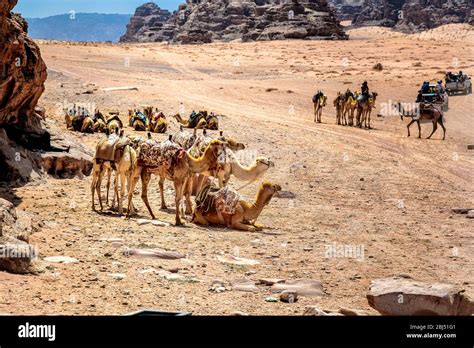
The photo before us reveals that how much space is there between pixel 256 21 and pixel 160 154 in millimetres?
106289

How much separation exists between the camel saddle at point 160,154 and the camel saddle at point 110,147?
38 cm

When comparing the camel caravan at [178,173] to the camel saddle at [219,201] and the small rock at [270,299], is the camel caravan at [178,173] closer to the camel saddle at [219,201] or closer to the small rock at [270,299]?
the camel saddle at [219,201]

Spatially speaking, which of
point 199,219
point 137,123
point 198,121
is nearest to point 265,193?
point 199,219

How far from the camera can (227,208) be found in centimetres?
1483

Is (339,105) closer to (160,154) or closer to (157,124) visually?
(157,124)

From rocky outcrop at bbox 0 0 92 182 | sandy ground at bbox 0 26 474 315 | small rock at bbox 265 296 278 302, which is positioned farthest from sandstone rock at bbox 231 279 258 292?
rocky outcrop at bbox 0 0 92 182

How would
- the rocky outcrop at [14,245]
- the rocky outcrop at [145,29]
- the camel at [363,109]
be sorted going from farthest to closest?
the rocky outcrop at [145,29]
the camel at [363,109]
the rocky outcrop at [14,245]

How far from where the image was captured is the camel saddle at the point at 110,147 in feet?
48.0

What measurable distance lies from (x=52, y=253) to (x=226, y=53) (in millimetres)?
75165

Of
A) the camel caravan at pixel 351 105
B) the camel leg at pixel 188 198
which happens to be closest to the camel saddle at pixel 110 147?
the camel leg at pixel 188 198

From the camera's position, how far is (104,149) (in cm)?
1474

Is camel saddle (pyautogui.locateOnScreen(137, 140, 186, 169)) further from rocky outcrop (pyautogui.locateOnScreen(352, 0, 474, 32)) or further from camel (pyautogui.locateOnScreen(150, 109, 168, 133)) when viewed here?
rocky outcrop (pyautogui.locateOnScreen(352, 0, 474, 32))
